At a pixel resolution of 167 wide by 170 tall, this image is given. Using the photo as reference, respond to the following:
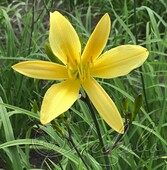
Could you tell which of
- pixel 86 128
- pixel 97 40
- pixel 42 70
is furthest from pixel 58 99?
pixel 86 128

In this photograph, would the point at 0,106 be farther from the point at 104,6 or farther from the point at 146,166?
the point at 104,6

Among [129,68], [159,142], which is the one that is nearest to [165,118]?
[159,142]

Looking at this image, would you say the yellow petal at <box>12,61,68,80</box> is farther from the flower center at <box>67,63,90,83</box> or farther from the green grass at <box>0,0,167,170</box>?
the green grass at <box>0,0,167,170</box>

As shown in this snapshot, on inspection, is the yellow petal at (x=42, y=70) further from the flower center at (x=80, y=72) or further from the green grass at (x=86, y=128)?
the green grass at (x=86, y=128)

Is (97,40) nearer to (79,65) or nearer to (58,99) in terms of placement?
(79,65)

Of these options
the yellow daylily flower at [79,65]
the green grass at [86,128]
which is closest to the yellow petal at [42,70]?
the yellow daylily flower at [79,65]

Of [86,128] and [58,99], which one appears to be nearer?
[58,99]
